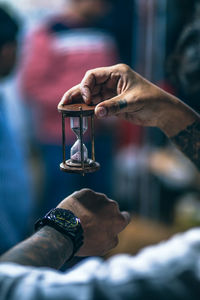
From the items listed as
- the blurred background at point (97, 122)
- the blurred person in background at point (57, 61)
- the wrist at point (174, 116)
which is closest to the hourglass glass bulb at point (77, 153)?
the wrist at point (174, 116)

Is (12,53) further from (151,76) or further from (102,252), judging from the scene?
(102,252)

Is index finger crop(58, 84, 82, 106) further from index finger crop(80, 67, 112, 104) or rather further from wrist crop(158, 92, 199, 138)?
wrist crop(158, 92, 199, 138)

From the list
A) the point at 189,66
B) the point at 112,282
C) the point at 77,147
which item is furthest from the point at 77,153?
the point at 189,66

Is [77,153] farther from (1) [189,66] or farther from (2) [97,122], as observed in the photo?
(2) [97,122]

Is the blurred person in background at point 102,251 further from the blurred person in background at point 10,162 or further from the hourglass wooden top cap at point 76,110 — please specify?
the blurred person in background at point 10,162

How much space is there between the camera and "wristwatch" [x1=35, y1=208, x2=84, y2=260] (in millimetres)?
745

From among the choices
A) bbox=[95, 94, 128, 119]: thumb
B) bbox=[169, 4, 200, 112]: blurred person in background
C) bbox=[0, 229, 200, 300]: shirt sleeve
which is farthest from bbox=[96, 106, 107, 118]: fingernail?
bbox=[169, 4, 200, 112]: blurred person in background

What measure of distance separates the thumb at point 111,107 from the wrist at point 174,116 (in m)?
0.16

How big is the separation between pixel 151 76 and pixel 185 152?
1136 mm

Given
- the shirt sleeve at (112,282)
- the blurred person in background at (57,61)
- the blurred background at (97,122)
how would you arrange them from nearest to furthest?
the shirt sleeve at (112,282) < the blurred background at (97,122) < the blurred person in background at (57,61)

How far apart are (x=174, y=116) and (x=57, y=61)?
3.57 ft

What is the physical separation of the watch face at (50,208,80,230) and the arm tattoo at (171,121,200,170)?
37cm

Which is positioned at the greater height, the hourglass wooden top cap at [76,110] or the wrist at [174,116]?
the hourglass wooden top cap at [76,110]

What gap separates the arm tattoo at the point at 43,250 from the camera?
0.68 meters
